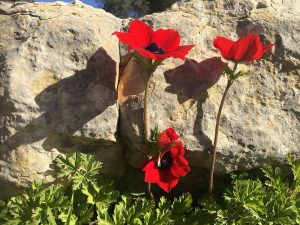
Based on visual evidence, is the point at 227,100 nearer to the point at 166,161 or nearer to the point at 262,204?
the point at 166,161

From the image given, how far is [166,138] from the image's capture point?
2.50 metres

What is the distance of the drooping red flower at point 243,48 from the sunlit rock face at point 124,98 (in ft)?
0.83

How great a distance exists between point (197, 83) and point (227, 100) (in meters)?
0.21

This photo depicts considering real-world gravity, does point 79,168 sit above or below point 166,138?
below

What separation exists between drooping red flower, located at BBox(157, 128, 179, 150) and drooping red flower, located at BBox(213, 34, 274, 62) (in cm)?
54

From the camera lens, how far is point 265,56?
9.51 ft

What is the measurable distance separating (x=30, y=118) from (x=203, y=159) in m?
1.04

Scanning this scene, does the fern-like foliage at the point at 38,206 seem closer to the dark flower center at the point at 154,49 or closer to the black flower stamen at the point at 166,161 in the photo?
the black flower stamen at the point at 166,161

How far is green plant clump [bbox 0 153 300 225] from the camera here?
2.40 m

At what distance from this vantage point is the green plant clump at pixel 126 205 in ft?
7.89

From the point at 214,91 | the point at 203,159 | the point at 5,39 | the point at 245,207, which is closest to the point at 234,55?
the point at 214,91

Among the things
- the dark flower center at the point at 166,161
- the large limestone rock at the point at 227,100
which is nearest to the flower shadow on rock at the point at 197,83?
the large limestone rock at the point at 227,100

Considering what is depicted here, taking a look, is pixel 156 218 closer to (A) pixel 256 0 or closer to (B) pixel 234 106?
(B) pixel 234 106

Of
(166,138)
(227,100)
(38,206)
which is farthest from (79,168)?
(227,100)
